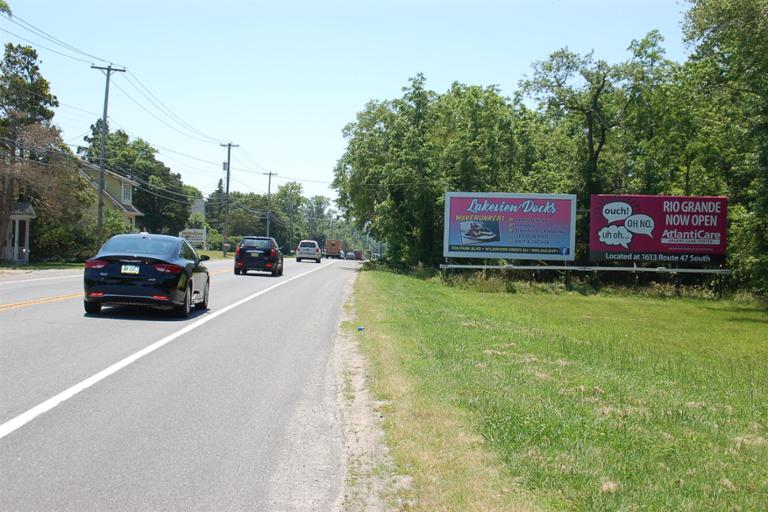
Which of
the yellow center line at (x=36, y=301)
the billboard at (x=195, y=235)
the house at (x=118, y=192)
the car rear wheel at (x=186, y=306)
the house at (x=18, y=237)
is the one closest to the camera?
the car rear wheel at (x=186, y=306)

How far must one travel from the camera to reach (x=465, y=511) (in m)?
4.57

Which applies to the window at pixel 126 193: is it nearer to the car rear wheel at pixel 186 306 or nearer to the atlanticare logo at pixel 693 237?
the atlanticare logo at pixel 693 237

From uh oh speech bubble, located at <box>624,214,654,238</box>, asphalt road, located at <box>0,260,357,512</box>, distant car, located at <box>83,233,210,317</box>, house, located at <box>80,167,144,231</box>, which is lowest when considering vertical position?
asphalt road, located at <box>0,260,357,512</box>

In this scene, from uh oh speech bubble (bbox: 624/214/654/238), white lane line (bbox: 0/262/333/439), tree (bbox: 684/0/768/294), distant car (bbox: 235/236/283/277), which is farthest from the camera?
distant car (bbox: 235/236/283/277)

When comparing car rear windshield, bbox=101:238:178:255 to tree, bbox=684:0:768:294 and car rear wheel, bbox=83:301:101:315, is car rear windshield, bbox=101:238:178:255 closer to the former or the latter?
car rear wheel, bbox=83:301:101:315

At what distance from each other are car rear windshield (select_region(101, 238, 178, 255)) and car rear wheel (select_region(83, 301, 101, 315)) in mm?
1093

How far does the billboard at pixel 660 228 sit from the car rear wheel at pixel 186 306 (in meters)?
21.8

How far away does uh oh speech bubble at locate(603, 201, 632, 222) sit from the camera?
104 ft

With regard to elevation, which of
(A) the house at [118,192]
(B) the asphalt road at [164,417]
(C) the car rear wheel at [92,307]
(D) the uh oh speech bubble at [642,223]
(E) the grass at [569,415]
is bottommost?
(B) the asphalt road at [164,417]

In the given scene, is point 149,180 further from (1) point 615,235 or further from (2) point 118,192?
(1) point 615,235

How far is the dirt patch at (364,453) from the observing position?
194 inches

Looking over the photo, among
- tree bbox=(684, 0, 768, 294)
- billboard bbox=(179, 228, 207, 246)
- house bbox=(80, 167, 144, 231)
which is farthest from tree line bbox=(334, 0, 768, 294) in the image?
billboard bbox=(179, 228, 207, 246)

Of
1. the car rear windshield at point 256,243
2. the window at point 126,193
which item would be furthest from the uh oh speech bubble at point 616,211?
the window at point 126,193

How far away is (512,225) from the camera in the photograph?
32.4 metres
